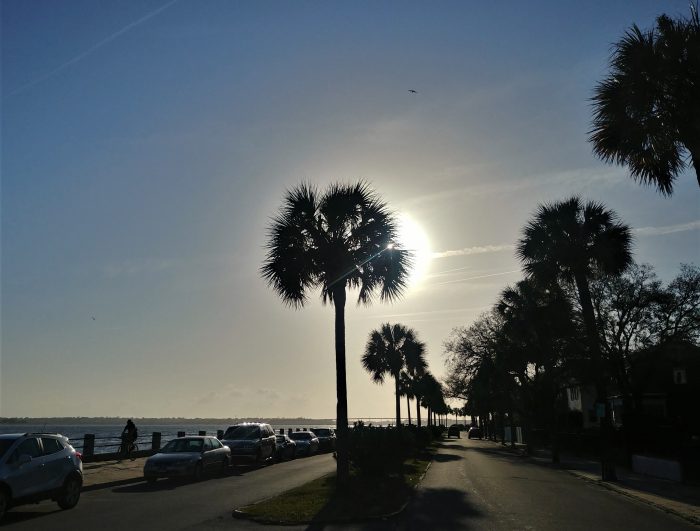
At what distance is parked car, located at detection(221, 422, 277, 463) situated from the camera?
27484 millimetres

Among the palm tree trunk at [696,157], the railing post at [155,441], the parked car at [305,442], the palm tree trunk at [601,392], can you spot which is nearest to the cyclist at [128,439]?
the railing post at [155,441]

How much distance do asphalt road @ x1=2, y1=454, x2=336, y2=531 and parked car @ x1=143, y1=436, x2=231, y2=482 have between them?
0.38 m

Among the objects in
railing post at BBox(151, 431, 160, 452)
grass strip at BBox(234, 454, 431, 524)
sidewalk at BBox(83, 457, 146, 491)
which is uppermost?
railing post at BBox(151, 431, 160, 452)

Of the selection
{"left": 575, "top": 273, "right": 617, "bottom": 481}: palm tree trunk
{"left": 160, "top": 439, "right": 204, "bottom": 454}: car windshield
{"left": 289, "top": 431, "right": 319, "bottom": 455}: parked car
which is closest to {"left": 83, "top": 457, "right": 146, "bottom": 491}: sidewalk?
{"left": 160, "top": 439, "right": 204, "bottom": 454}: car windshield

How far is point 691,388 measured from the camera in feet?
144

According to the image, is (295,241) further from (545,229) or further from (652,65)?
(545,229)

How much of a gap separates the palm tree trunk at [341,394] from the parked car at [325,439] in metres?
26.5

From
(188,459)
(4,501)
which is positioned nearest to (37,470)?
(4,501)

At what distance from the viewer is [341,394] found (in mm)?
17953

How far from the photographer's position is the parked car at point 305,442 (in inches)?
1468

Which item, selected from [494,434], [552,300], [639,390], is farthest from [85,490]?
[494,434]

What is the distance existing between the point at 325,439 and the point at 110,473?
24.9 meters

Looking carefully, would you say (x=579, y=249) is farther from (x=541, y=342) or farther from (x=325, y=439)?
(x=325, y=439)

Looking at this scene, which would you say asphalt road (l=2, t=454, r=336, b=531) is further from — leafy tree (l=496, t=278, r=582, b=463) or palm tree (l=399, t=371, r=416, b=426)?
palm tree (l=399, t=371, r=416, b=426)
